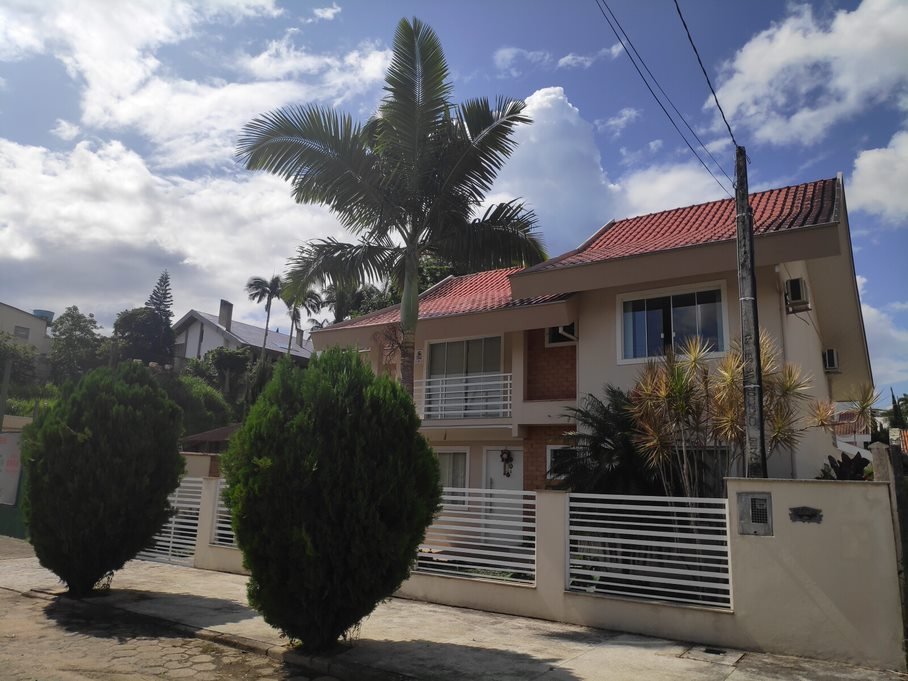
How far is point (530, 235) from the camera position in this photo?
1462cm

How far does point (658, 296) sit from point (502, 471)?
5529 millimetres

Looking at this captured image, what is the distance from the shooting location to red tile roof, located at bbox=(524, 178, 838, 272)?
1142 centimetres

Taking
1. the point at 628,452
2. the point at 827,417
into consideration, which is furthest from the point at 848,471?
the point at 628,452

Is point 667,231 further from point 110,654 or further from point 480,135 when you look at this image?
point 110,654

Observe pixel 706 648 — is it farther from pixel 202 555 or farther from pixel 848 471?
pixel 202 555

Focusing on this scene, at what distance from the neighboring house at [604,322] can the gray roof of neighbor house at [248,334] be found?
114ft

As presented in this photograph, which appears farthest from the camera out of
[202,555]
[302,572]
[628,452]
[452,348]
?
[452,348]

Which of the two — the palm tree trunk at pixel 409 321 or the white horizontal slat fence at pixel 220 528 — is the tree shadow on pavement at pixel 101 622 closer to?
the white horizontal slat fence at pixel 220 528

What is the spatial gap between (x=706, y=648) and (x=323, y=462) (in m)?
4.78

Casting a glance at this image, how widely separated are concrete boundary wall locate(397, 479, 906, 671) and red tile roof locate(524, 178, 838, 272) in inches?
197

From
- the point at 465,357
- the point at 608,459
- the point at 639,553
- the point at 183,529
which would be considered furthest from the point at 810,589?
the point at 183,529

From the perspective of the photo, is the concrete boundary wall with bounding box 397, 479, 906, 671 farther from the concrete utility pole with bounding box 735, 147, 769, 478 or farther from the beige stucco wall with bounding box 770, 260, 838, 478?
the beige stucco wall with bounding box 770, 260, 838, 478

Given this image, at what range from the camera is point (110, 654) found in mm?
7082

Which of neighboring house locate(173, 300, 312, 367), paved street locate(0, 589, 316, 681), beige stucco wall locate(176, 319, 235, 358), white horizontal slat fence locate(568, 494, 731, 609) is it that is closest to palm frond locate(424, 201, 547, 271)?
white horizontal slat fence locate(568, 494, 731, 609)
